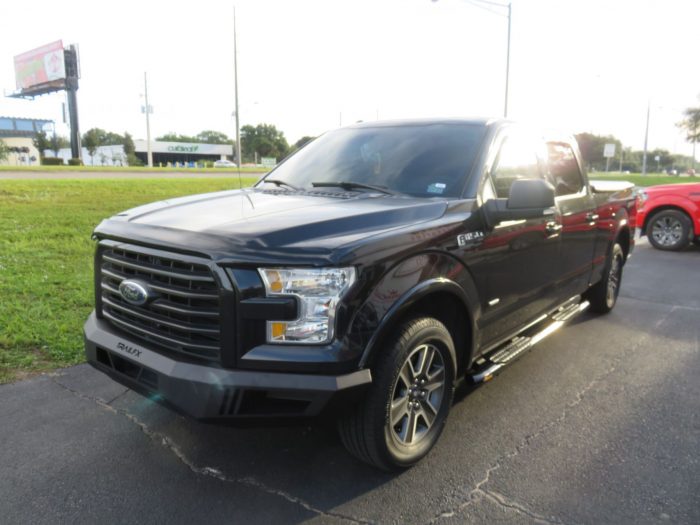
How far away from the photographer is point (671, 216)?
10.4m

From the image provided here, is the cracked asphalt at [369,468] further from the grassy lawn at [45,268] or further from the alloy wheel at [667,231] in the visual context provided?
the alloy wheel at [667,231]

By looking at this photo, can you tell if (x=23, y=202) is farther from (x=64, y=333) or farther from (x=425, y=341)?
(x=425, y=341)

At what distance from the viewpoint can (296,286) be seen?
2.41 meters

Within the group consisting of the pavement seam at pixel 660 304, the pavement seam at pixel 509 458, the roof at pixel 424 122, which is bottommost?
the pavement seam at pixel 660 304

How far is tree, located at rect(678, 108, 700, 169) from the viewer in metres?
56.6

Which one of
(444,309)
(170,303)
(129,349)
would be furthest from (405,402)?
(129,349)

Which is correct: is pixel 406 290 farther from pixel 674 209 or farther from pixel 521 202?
pixel 674 209

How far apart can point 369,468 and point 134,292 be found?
4.92 ft

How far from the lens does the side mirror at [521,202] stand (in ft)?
10.5

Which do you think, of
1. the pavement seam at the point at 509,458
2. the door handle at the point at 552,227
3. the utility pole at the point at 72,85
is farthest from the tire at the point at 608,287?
the utility pole at the point at 72,85

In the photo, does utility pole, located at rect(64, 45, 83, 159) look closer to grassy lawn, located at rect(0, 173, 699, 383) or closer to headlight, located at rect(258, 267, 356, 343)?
grassy lawn, located at rect(0, 173, 699, 383)

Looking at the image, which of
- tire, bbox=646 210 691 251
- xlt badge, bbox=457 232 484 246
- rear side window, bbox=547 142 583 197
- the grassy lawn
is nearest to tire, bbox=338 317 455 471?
xlt badge, bbox=457 232 484 246

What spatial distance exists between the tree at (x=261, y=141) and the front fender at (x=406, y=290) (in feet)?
318

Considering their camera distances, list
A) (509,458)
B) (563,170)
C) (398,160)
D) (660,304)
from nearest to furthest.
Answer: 1. (509,458)
2. (398,160)
3. (563,170)
4. (660,304)
